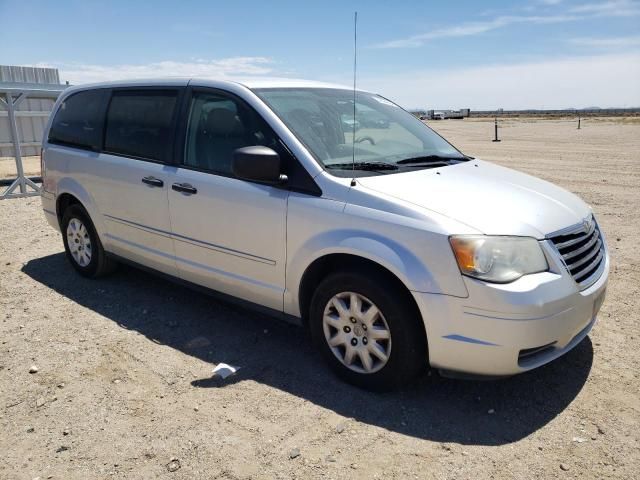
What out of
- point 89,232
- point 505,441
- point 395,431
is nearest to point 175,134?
point 89,232

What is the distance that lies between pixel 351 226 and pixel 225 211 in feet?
3.43

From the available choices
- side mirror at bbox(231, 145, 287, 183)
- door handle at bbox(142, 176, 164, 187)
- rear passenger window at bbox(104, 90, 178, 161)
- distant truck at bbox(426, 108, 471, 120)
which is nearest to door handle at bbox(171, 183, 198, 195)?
door handle at bbox(142, 176, 164, 187)

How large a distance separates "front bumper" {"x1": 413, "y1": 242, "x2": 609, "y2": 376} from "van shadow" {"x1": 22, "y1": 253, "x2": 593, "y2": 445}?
33cm

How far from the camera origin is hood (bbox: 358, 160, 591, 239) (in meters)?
2.95

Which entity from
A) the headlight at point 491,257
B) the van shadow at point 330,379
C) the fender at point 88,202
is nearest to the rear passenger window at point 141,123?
the fender at point 88,202

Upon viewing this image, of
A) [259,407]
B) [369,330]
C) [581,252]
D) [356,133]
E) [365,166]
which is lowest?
[259,407]

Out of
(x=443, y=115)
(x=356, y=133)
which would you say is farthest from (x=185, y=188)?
(x=443, y=115)

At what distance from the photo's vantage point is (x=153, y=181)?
4.23m

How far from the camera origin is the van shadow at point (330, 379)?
3.02m

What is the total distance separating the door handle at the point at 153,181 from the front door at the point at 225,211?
0.42ft

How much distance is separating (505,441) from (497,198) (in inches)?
54.2

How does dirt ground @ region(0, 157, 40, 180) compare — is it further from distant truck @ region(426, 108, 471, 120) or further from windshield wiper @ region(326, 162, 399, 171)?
distant truck @ region(426, 108, 471, 120)

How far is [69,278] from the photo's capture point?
5.51 metres

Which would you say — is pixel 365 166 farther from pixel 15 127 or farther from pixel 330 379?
pixel 15 127
